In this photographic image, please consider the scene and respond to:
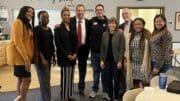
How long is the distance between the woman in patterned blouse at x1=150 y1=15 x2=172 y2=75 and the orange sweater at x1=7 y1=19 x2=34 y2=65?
5.31 ft

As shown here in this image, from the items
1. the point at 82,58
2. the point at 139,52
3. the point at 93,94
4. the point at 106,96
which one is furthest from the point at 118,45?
the point at 93,94

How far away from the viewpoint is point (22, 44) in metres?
3.69

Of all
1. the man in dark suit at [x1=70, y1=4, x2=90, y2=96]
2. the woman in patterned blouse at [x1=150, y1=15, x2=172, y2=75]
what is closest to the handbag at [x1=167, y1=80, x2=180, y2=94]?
the woman in patterned blouse at [x1=150, y1=15, x2=172, y2=75]

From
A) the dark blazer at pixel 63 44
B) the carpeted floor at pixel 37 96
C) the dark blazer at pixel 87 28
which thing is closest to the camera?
the dark blazer at pixel 63 44

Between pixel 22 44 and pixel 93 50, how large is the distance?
1.49 metres

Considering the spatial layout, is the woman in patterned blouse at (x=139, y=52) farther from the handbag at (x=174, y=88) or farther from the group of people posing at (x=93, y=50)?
the handbag at (x=174, y=88)

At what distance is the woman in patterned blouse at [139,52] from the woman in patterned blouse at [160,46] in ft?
0.45

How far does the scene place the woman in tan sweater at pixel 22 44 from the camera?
12.0ft

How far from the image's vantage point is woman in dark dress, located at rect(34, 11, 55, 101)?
13.3ft

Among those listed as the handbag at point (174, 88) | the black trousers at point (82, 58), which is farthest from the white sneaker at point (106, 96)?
the handbag at point (174, 88)

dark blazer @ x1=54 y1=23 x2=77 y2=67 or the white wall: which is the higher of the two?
the white wall

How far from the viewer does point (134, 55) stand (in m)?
4.10

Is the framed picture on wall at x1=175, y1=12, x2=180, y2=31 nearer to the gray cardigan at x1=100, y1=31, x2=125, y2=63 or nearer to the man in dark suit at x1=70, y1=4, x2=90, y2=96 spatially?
the man in dark suit at x1=70, y1=4, x2=90, y2=96

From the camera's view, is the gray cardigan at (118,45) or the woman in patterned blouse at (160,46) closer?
the woman in patterned blouse at (160,46)
